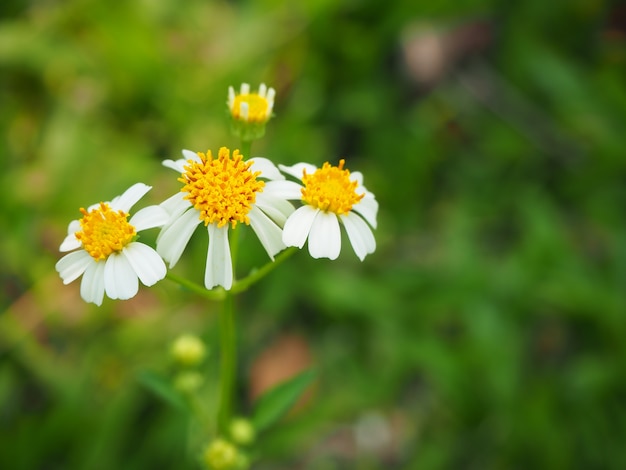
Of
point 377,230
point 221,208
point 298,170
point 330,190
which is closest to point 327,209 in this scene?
point 330,190

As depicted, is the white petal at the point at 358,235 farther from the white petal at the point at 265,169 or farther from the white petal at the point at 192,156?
the white petal at the point at 192,156

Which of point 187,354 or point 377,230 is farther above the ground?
point 377,230

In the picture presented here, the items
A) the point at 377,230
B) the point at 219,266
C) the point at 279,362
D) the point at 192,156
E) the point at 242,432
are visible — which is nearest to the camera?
the point at 219,266

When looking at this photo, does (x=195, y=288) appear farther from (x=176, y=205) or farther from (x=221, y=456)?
(x=221, y=456)

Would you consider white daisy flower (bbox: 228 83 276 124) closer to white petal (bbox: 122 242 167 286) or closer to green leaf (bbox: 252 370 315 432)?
white petal (bbox: 122 242 167 286)

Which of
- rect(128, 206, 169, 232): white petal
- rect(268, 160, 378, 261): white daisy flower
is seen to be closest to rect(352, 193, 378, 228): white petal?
rect(268, 160, 378, 261): white daisy flower

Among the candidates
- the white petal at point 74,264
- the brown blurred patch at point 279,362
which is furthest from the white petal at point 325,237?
the brown blurred patch at point 279,362

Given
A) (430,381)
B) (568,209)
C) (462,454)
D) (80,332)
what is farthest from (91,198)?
(568,209)
